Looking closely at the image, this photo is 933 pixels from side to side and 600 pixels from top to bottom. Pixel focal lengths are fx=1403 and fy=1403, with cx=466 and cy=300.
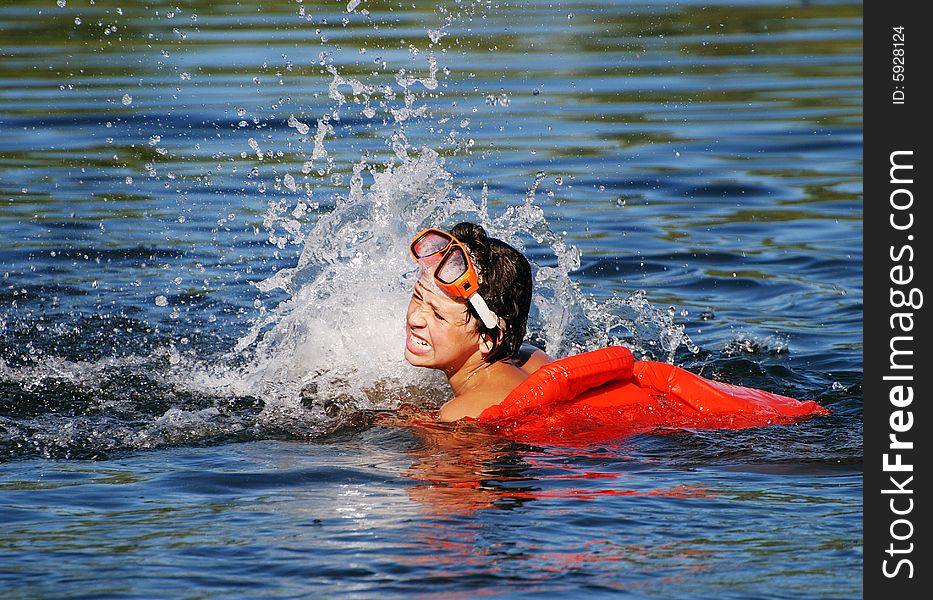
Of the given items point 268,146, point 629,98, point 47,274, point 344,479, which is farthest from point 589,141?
point 344,479

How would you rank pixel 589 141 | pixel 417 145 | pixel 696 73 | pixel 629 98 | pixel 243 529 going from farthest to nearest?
pixel 696 73
pixel 629 98
pixel 589 141
pixel 417 145
pixel 243 529

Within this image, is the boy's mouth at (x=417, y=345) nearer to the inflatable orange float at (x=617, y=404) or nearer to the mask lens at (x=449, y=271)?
the mask lens at (x=449, y=271)

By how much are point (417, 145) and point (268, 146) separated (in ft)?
5.31

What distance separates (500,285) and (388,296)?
1554 mm

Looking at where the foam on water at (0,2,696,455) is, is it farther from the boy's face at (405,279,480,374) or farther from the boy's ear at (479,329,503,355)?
the boy's ear at (479,329,503,355)

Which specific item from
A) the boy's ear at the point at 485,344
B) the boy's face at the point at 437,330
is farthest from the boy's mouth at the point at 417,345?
the boy's ear at the point at 485,344

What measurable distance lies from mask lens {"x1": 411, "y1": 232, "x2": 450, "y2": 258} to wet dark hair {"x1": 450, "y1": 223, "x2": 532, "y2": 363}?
0.36ft

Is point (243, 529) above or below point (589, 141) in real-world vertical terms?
below

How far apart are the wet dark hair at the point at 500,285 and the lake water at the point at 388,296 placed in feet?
1.76

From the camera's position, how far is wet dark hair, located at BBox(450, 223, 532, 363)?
668cm

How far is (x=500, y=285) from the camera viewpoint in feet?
22.0

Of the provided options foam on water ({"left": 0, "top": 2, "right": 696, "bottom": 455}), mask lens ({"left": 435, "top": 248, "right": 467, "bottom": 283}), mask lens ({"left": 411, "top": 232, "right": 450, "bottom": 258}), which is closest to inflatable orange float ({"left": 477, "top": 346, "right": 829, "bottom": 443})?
mask lens ({"left": 435, "top": 248, "right": 467, "bottom": 283})

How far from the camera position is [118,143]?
14188 millimetres

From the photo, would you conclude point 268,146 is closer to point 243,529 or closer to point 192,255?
point 192,255
